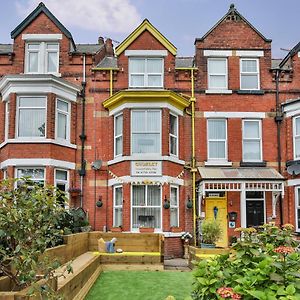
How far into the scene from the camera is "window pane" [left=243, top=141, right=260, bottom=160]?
19531 millimetres

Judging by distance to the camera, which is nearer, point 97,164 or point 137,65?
point 97,164

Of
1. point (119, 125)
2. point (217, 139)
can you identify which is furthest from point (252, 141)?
point (119, 125)

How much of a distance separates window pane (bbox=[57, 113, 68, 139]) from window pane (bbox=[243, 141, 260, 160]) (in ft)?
27.4

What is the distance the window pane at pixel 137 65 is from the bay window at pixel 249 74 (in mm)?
4733

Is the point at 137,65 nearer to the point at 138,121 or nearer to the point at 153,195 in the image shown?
the point at 138,121

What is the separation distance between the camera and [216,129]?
19641mm

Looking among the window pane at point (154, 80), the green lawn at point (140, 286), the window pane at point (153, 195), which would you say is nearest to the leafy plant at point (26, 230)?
the green lawn at point (140, 286)

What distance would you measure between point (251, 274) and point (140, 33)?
17.3 metres

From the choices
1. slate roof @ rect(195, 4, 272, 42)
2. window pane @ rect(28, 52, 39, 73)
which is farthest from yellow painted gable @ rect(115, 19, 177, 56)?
window pane @ rect(28, 52, 39, 73)

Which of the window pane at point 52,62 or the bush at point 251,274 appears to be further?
the window pane at point 52,62

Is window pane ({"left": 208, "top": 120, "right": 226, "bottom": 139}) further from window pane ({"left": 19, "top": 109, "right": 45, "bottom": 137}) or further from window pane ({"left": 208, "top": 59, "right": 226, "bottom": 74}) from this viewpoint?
window pane ({"left": 19, "top": 109, "right": 45, "bottom": 137})

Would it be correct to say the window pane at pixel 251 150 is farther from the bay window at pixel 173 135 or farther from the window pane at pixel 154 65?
the window pane at pixel 154 65

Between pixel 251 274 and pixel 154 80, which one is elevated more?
pixel 154 80

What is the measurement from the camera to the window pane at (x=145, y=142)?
18.5 metres
